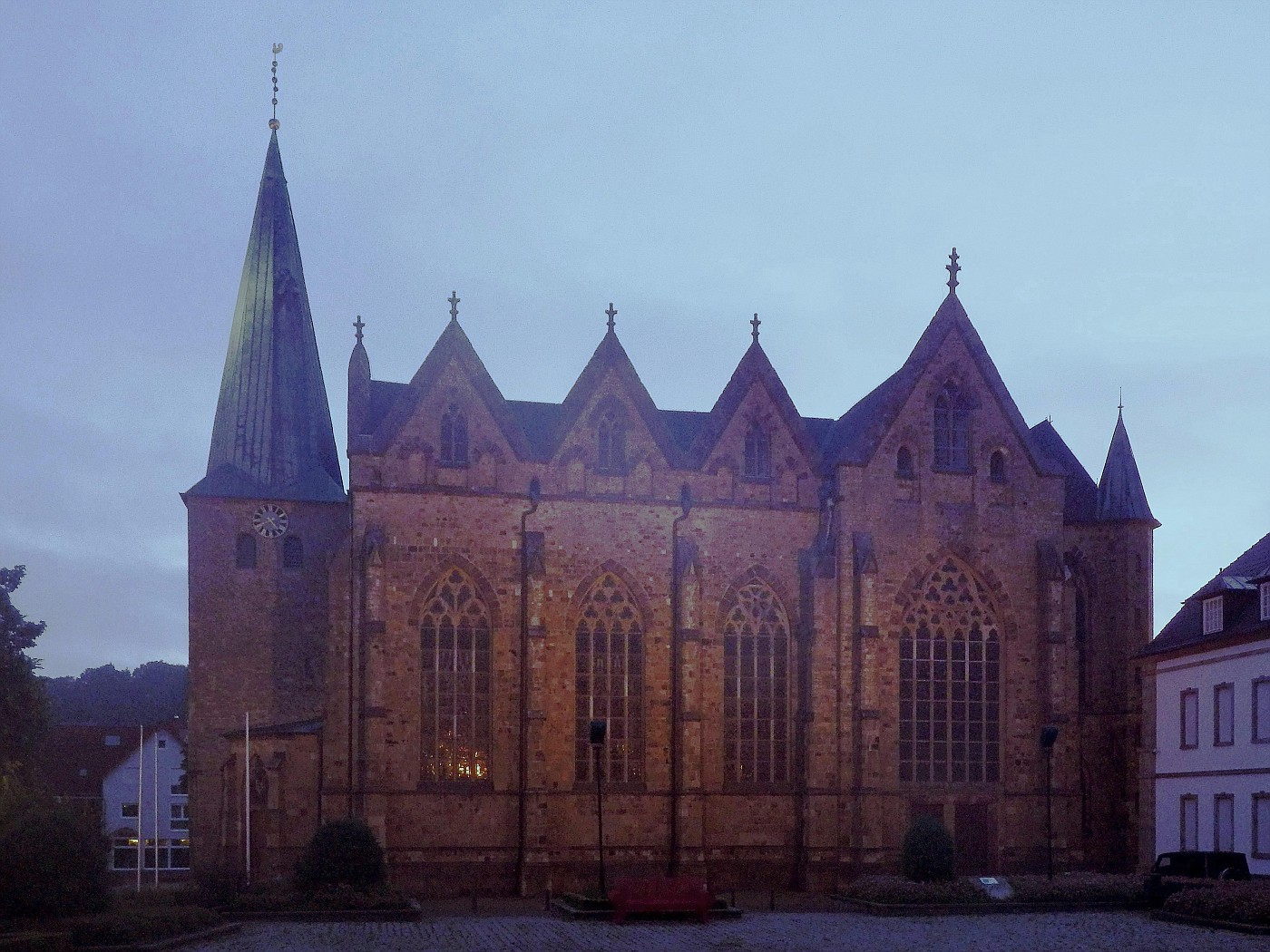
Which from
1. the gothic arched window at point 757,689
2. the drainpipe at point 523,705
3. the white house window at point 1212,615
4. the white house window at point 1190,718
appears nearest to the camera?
the white house window at point 1212,615

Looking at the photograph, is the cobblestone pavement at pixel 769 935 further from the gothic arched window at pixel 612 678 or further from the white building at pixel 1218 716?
the gothic arched window at pixel 612 678

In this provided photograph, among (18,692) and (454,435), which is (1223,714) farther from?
(18,692)

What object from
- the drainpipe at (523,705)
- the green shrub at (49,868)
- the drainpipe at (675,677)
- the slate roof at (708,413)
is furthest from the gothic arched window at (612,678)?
the green shrub at (49,868)

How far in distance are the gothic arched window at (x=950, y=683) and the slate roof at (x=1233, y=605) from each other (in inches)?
193

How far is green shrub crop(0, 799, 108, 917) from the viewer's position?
28641mm

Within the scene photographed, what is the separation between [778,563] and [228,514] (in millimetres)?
16961

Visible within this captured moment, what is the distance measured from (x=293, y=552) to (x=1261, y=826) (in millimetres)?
28725

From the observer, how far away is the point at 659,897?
108 ft

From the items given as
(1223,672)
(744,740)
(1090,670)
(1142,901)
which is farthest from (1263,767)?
(744,740)

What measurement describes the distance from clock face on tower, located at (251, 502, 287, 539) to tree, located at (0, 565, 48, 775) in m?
9.35

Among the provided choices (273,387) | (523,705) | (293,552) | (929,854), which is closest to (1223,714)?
(929,854)

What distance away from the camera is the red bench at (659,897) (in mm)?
32781

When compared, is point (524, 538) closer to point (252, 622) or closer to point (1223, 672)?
point (252, 622)

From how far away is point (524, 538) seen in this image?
45.4 meters
